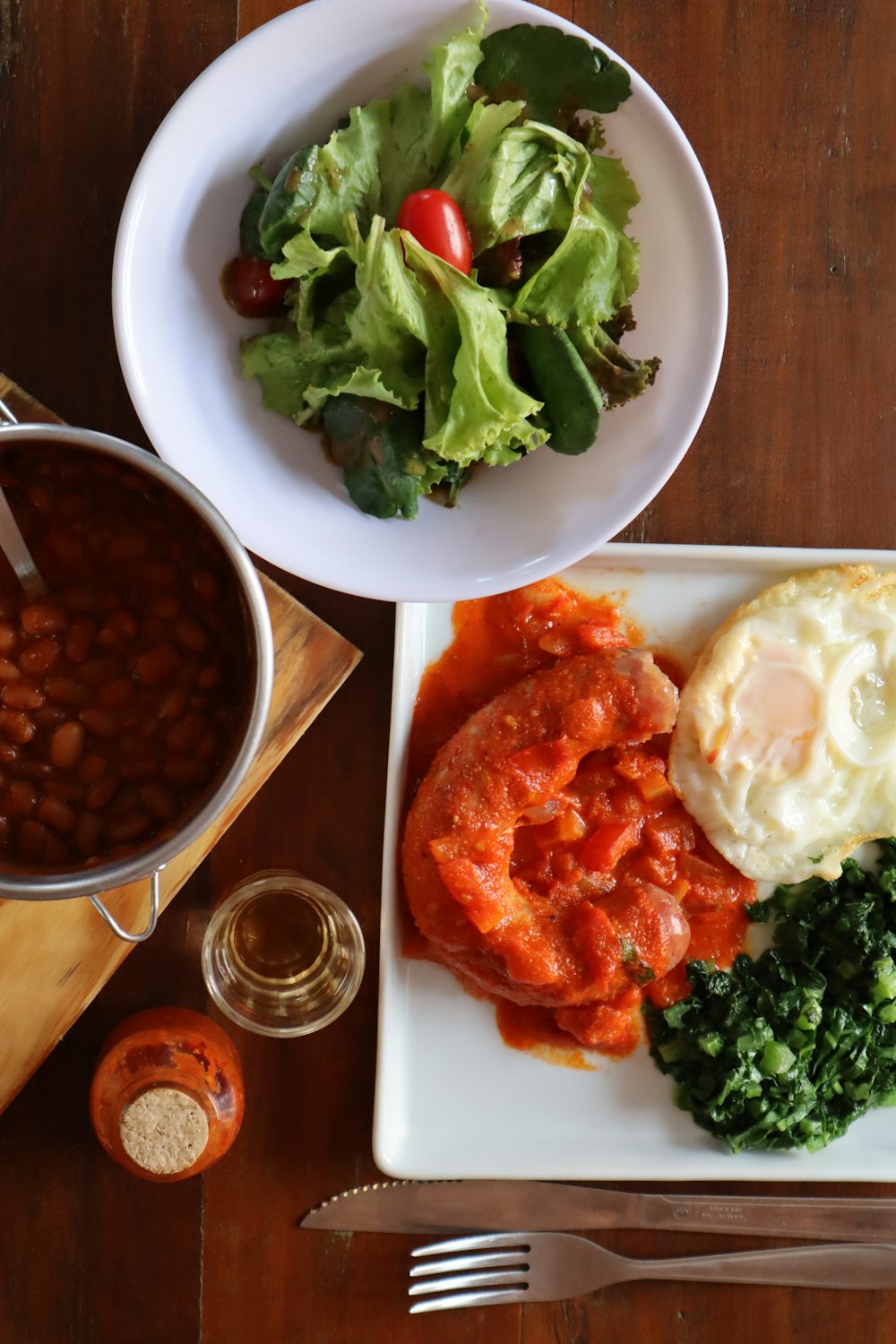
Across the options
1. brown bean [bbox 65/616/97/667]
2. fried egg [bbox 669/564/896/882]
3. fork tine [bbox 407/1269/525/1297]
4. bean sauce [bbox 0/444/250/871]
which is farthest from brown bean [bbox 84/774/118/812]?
fork tine [bbox 407/1269/525/1297]

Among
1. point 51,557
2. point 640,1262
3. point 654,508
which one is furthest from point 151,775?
point 640,1262

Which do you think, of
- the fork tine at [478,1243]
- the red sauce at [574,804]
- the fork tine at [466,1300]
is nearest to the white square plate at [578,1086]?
the red sauce at [574,804]

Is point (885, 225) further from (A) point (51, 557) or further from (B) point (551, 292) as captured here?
(A) point (51, 557)

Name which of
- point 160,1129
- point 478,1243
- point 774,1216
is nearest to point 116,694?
point 160,1129

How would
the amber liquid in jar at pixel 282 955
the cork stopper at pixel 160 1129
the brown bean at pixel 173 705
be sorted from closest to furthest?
1. the brown bean at pixel 173 705
2. the cork stopper at pixel 160 1129
3. the amber liquid in jar at pixel 282 955

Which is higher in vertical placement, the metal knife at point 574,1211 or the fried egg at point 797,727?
A: the fried egg at point 797,727

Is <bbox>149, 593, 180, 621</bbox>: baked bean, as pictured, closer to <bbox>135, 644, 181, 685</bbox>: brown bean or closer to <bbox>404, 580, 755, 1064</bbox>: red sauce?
<bbox>135, 644, 181, 685</bbox>: brown bean

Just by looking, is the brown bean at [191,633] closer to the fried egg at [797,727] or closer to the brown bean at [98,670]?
the brown bean at [98,670]
